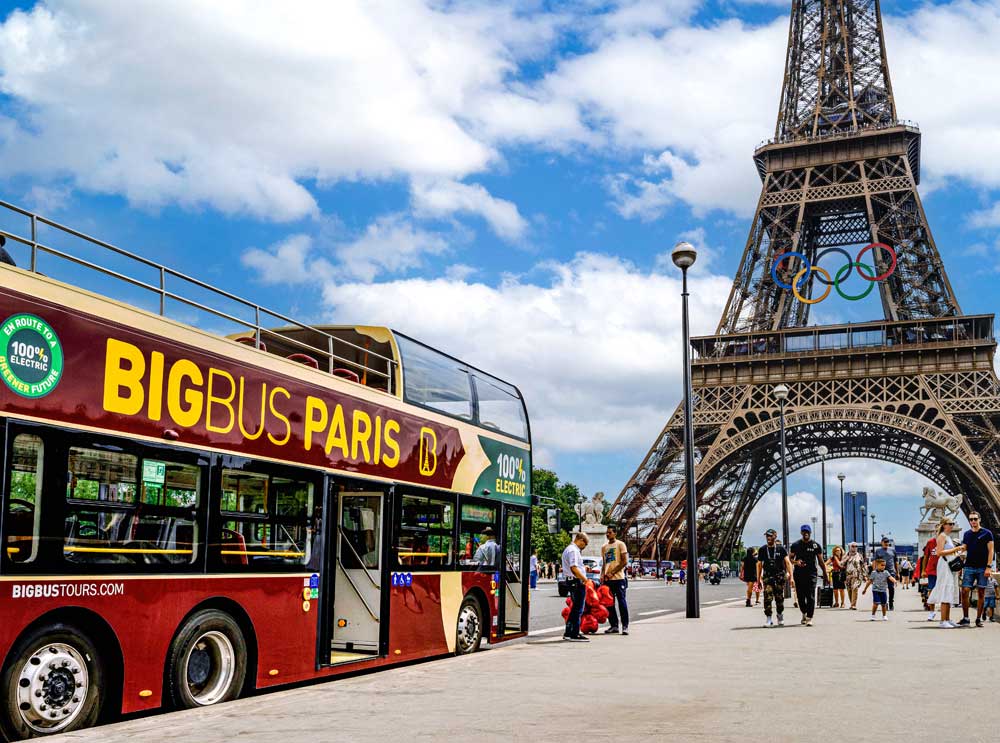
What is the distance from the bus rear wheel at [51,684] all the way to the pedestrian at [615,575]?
9.67m

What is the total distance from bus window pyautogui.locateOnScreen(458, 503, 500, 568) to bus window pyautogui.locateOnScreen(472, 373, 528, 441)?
1126 millimetres

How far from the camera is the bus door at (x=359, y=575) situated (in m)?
10.9

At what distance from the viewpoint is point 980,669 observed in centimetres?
1113

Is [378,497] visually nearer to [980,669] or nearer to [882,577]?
[980,669]

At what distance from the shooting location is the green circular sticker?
6.68 meters

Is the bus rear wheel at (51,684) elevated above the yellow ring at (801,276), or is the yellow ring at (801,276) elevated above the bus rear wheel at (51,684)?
the yellow ring at (801,276)

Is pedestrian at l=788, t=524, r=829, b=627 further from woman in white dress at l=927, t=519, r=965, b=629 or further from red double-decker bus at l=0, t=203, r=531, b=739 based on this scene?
red double-decker bus at l=0, t=203, r=531, b=739

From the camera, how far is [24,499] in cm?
672

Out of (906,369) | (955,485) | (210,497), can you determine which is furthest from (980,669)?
(955,485)

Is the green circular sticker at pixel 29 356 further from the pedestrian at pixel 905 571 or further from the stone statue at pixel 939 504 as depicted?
the pedestrian at pixel 905 571

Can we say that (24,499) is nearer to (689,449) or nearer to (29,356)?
(29,356)

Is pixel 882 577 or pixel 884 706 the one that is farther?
pixel 882 577

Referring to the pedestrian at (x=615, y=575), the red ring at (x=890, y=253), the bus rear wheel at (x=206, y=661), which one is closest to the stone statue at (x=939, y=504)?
the red ring at (x=890, y=253)

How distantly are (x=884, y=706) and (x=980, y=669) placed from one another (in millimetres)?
3469
